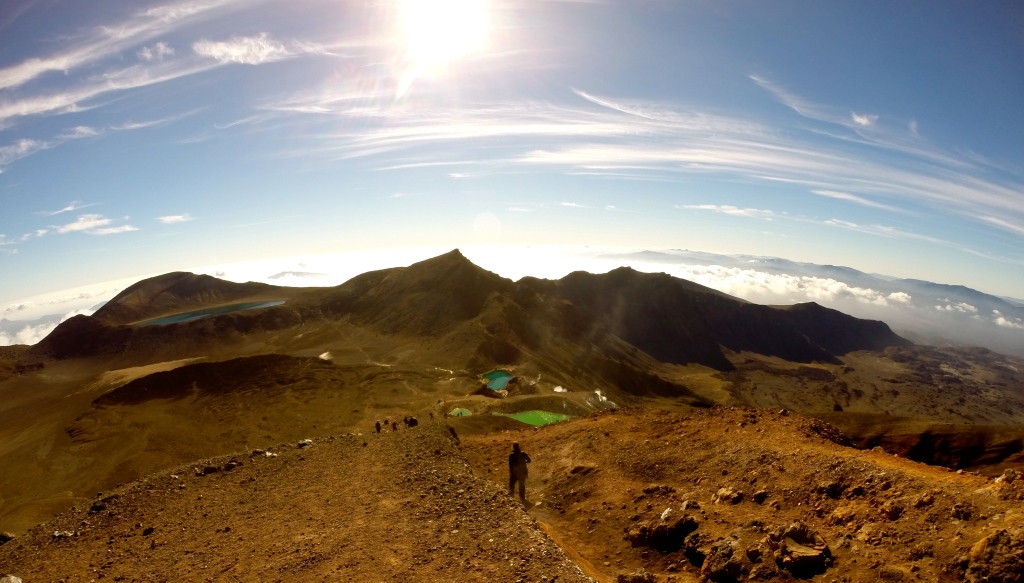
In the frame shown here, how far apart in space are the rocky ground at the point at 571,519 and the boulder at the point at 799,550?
39 millimetres

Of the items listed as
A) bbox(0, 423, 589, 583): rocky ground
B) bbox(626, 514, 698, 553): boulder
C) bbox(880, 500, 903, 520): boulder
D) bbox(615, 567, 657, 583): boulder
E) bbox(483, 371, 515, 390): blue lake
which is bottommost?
bbox(483, 371, 515, 390): blue lake

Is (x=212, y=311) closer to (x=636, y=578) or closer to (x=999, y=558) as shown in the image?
(x=636, y=578)

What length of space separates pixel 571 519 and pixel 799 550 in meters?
7.40

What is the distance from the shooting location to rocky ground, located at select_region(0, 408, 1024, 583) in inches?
405

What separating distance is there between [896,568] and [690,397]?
475 feet

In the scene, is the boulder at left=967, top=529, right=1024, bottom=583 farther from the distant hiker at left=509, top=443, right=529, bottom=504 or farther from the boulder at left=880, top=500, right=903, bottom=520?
the distant hiker at left=509, top=443, right=529, bottom=504

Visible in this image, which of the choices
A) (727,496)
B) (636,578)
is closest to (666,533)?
(636,578)

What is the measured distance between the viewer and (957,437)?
52.8m

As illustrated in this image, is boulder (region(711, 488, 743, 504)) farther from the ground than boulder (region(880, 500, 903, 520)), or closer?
closer

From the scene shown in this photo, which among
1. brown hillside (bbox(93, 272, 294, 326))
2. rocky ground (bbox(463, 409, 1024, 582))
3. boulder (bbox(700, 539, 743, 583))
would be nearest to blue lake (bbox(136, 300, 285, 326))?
brown hillside (bbox(93, 272, 294, 326))

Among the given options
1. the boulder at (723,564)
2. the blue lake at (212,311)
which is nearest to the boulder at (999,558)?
the boulder at (723,564)

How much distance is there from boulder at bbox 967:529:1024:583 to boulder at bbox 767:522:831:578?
7.88ft

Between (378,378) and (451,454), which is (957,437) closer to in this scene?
(451,454)

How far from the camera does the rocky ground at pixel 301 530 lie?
11273 millimetres
